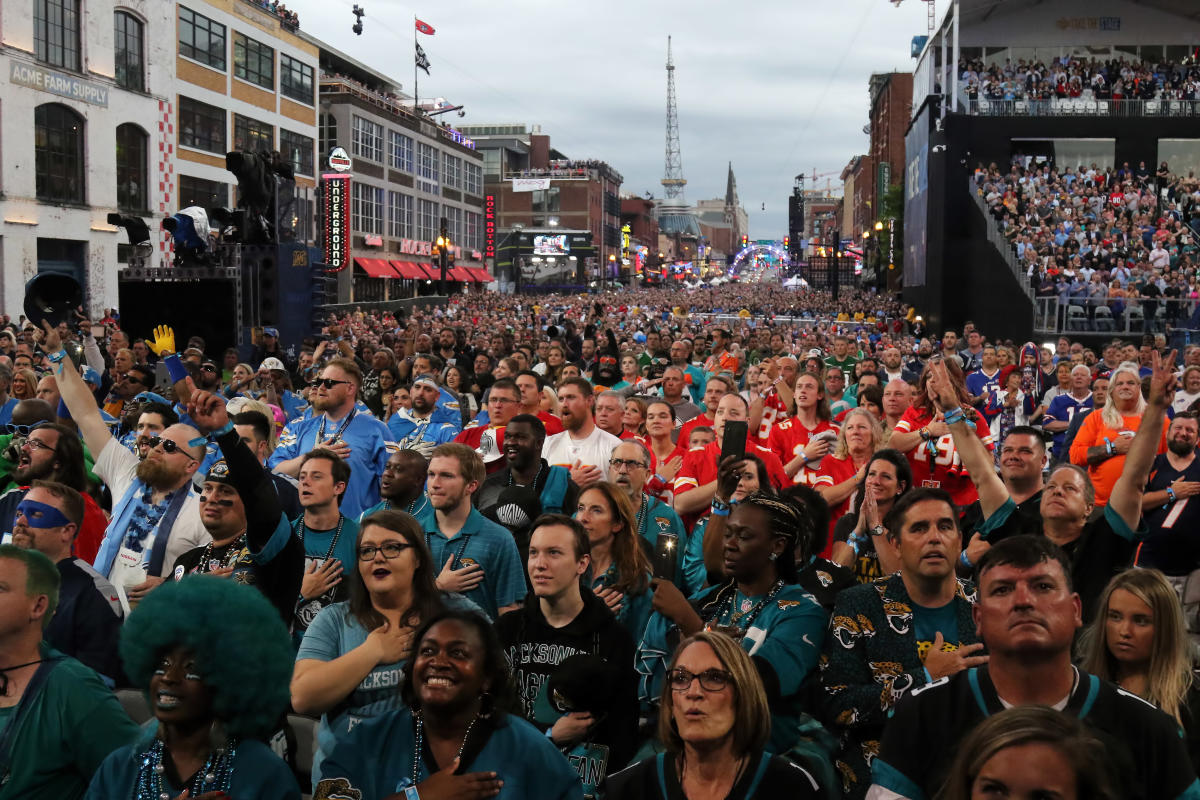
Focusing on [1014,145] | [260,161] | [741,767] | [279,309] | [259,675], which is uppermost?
[1014,145]

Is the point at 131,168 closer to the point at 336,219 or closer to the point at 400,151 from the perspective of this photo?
the point at 336,219

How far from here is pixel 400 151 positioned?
63.5 meters

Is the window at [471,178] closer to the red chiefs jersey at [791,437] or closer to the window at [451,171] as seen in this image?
the window at [451,171]

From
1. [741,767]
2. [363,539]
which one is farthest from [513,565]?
[741,767]

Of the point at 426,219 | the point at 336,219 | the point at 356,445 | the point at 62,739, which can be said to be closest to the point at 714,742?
the point at 62,739

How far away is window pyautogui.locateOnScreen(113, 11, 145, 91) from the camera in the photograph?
3272 centimetres

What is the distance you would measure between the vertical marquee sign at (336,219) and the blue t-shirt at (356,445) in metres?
33.5

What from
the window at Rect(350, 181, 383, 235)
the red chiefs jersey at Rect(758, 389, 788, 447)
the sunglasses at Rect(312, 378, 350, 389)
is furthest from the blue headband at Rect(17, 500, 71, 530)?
the window at Rect(350, 181, 383, 235)

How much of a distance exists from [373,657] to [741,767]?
1.35 m

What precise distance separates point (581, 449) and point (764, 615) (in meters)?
3.74

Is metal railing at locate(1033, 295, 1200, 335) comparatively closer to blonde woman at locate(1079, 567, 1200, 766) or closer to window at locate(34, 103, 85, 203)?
blonde woman at locate(1079, 567, 1200, 766)

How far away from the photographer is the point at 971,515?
6.23 metres

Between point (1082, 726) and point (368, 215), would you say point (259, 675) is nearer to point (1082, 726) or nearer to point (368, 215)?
point (1082, 726)

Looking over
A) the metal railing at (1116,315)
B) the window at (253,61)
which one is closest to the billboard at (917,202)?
the metal railing at (1116,315)
